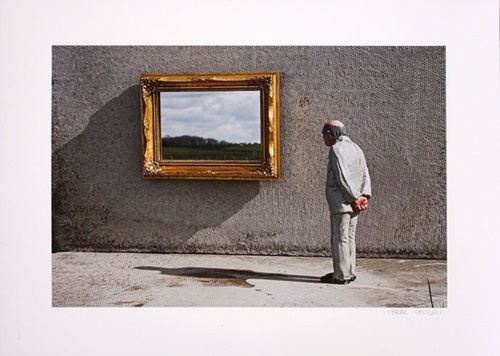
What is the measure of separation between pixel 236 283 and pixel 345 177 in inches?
31.6

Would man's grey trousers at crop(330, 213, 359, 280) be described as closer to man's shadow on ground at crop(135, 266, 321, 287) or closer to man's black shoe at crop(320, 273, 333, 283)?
man's black shoe at crop(320, 273, 333, 283)

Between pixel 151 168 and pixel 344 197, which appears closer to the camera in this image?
pixel 344 197

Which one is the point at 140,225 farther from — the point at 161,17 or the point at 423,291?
the point at 423,291

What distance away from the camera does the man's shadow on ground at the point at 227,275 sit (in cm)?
339

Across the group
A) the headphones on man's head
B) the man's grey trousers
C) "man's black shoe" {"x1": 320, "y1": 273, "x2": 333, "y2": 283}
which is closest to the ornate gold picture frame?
the headphones on man's head

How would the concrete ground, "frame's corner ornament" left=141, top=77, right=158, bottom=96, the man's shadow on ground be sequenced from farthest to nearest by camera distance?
1. "frame's corner ornament" left=141, top=77, right=158, bottom=96
2. the man's shadow on ground
3. the concrete ground

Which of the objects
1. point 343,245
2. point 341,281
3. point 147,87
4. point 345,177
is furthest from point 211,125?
point 341,281

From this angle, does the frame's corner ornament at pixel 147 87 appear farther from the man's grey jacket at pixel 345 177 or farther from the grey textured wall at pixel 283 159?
the man's grey jacket at pixel 345 177

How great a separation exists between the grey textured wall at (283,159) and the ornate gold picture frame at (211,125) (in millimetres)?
74

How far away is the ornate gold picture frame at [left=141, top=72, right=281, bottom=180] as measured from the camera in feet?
11.3

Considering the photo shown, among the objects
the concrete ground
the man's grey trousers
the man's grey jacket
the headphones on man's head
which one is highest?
the headphones on man's head

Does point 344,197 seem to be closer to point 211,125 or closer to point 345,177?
point 345,177

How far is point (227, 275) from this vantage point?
3.43 m

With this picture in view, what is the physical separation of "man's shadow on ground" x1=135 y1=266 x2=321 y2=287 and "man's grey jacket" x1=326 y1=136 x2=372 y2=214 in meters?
0.41
